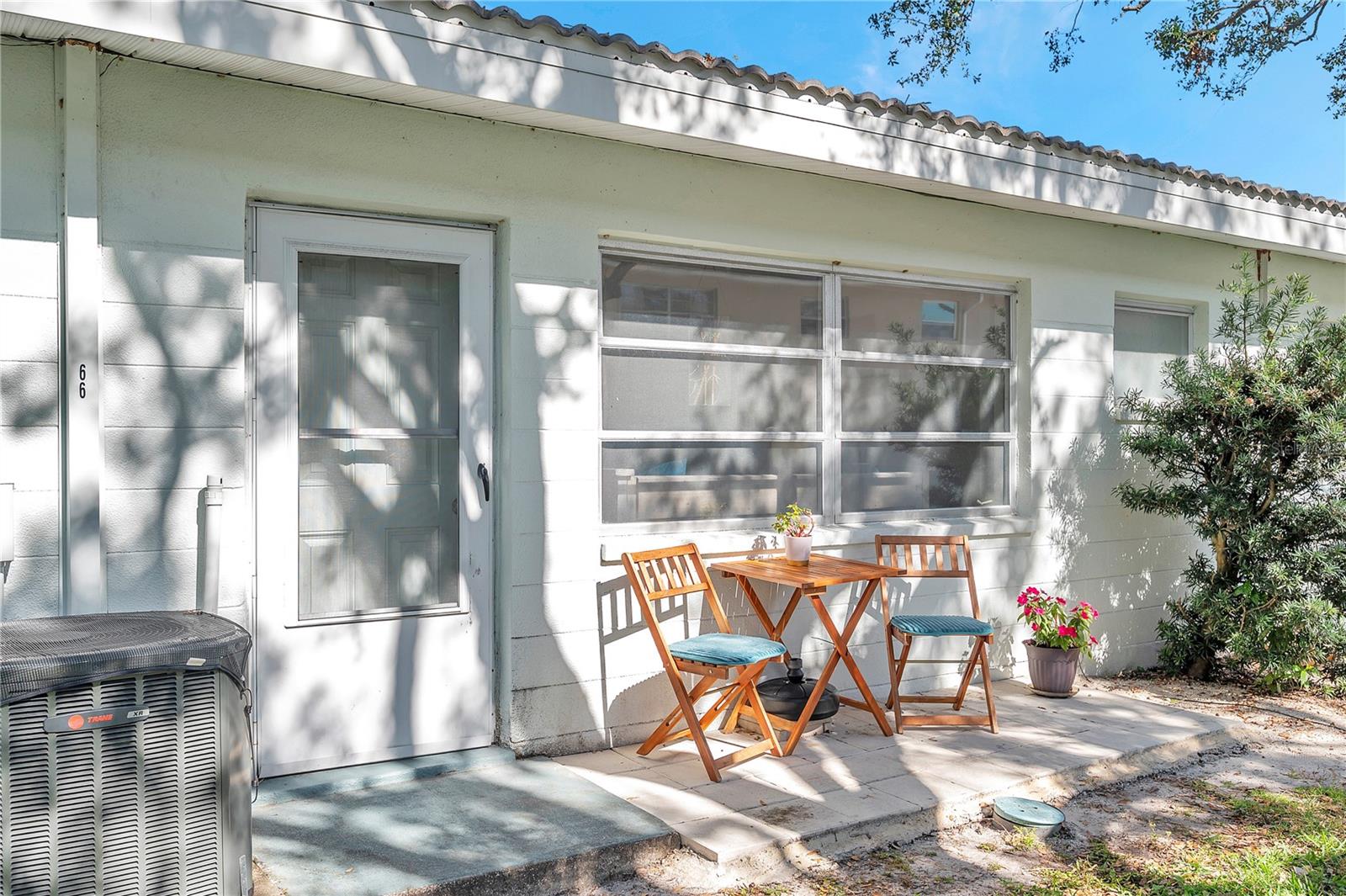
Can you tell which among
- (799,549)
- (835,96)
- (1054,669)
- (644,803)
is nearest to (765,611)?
(799,549)

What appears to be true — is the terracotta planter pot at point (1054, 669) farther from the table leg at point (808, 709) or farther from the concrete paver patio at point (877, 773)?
the table leg at point (808, 709)

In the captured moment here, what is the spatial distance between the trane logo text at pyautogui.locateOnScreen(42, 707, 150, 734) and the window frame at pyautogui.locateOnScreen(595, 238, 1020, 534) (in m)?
2.23

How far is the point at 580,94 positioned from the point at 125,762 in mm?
2760

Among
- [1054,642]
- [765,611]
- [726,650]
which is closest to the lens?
[726,650]

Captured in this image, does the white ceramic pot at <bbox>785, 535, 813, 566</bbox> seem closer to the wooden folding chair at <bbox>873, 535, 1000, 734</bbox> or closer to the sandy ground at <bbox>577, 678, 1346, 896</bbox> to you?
the wooden folding chair at <bbox>873, 535, 1000, 734</bbox>

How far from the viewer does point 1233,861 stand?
11.1 ft

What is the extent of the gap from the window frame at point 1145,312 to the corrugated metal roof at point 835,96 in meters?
0.79

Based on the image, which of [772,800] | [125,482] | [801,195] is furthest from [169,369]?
[801,195]

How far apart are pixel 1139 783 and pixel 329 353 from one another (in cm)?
382

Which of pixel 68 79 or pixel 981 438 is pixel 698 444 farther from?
pixel 68 79

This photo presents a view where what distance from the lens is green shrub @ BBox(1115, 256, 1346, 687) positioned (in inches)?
212

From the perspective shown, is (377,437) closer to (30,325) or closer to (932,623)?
(30,325)

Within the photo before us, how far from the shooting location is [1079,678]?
588 centimetres

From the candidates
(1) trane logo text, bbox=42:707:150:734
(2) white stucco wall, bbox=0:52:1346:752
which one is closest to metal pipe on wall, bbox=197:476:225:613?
(2) white stucco wall, bbox=0:52:1346:752
